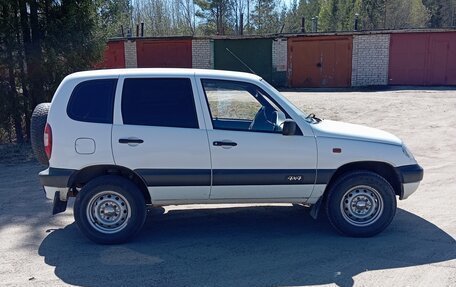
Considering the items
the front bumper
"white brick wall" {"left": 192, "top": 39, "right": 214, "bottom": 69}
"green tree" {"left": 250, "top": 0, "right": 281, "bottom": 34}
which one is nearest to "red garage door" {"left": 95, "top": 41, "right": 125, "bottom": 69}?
"white brick wall" {"left": 192, "top": 39, "right": 214, "bottom": 69}

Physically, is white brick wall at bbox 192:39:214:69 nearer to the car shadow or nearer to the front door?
the car shadow

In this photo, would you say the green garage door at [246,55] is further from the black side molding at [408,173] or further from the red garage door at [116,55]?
the black side molding at [408,173]

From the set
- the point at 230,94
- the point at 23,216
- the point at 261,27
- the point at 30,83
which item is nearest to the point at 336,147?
the point at 230,94

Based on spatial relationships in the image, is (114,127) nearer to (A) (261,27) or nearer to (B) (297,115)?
(B) (297,115)

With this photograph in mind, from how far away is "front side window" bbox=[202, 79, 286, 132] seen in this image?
484cm

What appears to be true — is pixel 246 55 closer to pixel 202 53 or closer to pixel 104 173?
pixel 202 53

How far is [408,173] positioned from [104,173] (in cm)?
330

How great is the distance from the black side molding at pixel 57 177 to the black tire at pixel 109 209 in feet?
0.67

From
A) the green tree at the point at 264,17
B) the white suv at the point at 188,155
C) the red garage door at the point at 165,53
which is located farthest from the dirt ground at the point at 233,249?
the green tree at the point at 264,17

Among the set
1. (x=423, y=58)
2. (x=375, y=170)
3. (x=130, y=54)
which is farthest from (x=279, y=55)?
(x=375, y=170)

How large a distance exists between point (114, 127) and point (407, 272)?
3.16 m

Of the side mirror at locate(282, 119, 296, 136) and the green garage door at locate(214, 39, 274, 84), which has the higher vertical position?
the green garage door at locate(214, 39, 274, 84)

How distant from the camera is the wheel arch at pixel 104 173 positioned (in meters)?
4.72

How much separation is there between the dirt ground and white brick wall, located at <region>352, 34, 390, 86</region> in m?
20.0
